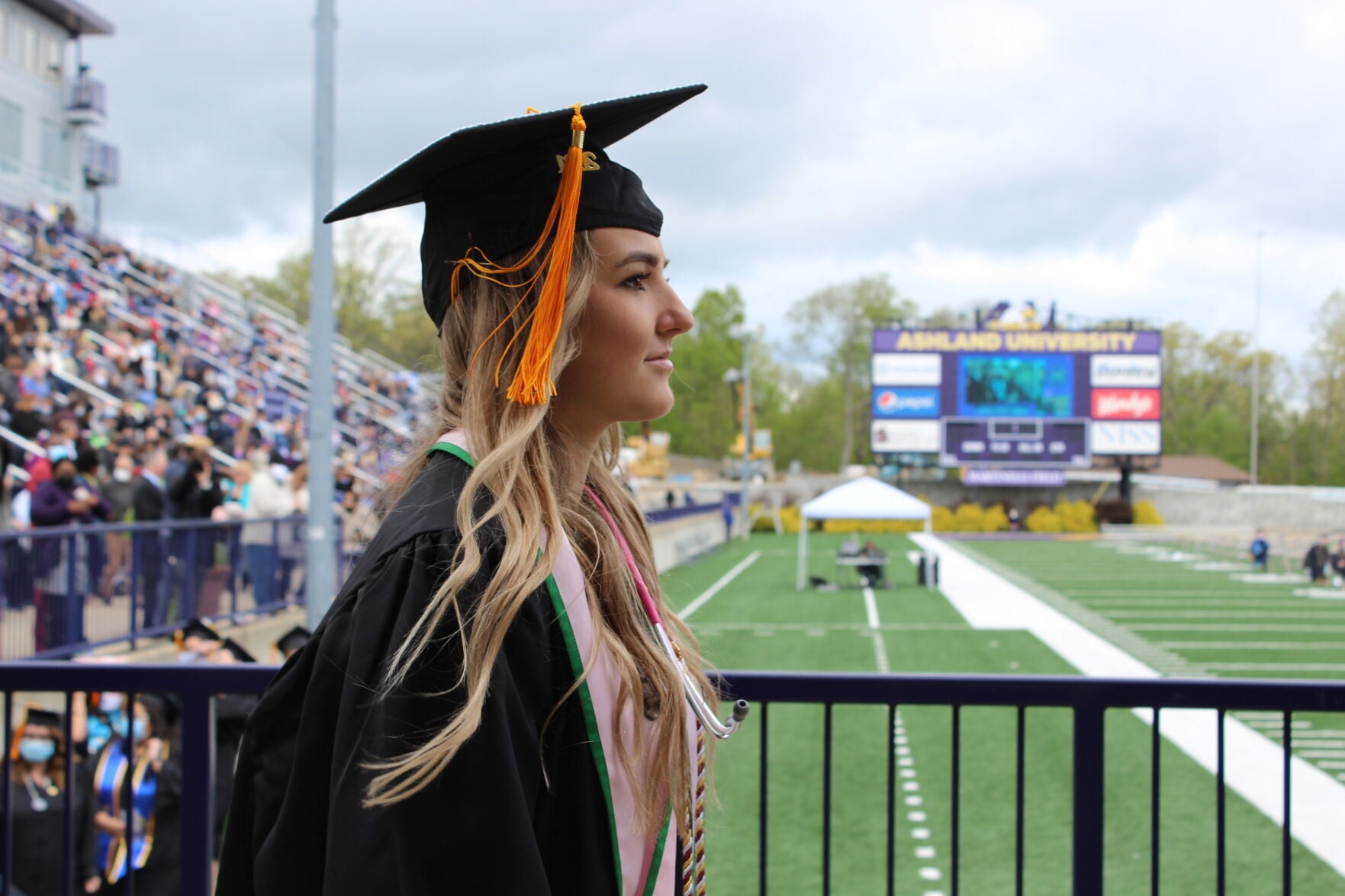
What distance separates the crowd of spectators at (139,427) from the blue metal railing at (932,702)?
58cm

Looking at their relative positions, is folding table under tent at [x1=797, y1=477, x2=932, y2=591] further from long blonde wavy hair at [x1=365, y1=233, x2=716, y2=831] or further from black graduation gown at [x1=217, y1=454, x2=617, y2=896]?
black graduation gown at [x1=217, y1=454, x2=617, y2=896]

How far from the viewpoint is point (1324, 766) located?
33.7 feet

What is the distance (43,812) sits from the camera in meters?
4.45

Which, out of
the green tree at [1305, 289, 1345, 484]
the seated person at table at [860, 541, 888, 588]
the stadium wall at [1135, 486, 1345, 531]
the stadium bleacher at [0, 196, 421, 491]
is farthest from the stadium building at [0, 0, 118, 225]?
the green tree at [1305, 289, 1345, 484]

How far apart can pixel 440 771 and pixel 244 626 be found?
10211mm

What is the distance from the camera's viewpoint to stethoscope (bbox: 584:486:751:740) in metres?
1.40

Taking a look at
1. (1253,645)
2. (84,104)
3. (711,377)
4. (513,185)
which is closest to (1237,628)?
(1253,645)

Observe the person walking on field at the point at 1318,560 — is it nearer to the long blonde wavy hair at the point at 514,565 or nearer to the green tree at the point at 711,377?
the long blonde wavy hair at the point at 514,565

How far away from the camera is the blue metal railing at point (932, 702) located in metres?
2.58

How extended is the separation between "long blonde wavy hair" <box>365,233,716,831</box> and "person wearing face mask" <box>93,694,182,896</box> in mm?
3111

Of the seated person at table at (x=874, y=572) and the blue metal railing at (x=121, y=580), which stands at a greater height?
the blue metal railing at (x=121, y=580)

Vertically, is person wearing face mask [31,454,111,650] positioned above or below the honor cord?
below

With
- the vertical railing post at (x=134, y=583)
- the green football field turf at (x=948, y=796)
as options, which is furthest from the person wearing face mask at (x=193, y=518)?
the green football field turf at (x=948, y=796)

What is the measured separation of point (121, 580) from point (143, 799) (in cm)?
490
